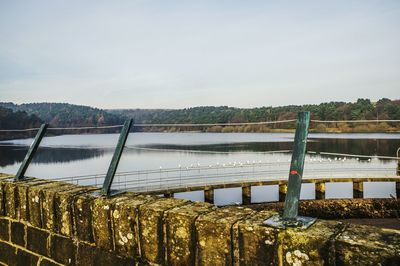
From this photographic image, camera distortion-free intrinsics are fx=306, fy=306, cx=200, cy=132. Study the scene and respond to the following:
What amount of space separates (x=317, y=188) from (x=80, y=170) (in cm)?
3952

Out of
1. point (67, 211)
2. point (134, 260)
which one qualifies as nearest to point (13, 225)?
point (67, 211)

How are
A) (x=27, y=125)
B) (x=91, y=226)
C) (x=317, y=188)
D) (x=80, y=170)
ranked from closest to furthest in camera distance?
(x=91, y=226), (x=317, y=188), (x=80, y=170), (x=27, y=125)

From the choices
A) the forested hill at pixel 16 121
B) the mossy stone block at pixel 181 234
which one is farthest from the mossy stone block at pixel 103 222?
the forested hill at pixel 16 121

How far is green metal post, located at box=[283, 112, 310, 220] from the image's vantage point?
1.69 metres

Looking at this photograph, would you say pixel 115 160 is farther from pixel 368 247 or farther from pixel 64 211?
pixel 368 247

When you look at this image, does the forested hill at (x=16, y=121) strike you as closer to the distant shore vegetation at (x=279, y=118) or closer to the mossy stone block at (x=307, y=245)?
the distant shore vegetation at (x=279, y=118)

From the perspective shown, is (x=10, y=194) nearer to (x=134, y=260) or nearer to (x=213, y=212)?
(x=134, y=260)

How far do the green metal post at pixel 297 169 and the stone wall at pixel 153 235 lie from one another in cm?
14

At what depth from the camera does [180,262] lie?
1.93m

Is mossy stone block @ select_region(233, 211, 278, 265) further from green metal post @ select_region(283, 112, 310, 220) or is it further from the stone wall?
green metal post @ select_region(283, 112, 310, 220)

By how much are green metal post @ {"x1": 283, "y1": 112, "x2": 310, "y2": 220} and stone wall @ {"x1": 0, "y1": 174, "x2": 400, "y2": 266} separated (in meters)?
0.14

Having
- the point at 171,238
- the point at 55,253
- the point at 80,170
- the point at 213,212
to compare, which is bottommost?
the point at 80,170

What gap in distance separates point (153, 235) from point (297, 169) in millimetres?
A: 1047

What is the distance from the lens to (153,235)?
2062 millimetres
